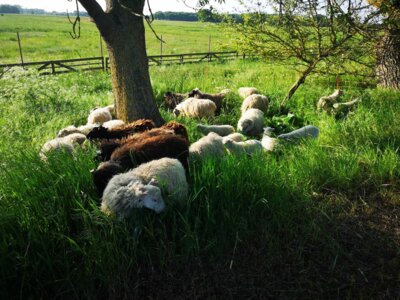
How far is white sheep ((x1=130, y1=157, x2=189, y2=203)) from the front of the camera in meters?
2.71

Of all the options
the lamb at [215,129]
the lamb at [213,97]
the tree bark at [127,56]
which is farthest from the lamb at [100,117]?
the lamb at [213,97]

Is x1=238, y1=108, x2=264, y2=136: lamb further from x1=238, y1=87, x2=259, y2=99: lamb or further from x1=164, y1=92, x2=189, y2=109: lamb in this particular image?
x1=164, y1=92, x2=189, y2=109: lamb

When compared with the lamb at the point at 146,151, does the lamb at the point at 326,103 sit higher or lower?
lower

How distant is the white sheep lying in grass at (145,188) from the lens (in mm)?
2469

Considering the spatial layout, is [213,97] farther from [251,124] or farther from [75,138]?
[75,138]

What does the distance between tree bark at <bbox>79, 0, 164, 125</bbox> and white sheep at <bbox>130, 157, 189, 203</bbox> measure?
2620mm

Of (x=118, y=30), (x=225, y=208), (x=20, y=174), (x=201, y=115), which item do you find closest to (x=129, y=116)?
Answer: (x=118, y=30)

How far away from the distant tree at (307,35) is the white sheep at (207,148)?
11.4 feet

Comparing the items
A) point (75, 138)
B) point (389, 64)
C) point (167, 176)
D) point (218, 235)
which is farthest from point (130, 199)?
point (389, 64)

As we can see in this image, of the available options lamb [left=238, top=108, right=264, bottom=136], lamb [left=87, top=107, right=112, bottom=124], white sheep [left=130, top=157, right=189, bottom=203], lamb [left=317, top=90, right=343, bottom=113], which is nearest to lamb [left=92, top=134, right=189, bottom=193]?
white sheep [left=130, top=157, right=189, bottom=203]

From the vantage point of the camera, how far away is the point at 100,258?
7.47ft

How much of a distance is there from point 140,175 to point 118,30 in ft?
9.69

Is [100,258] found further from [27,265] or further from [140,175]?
[140,175]

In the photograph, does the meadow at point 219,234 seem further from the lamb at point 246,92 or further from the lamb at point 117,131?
the lamb at point 246,92
